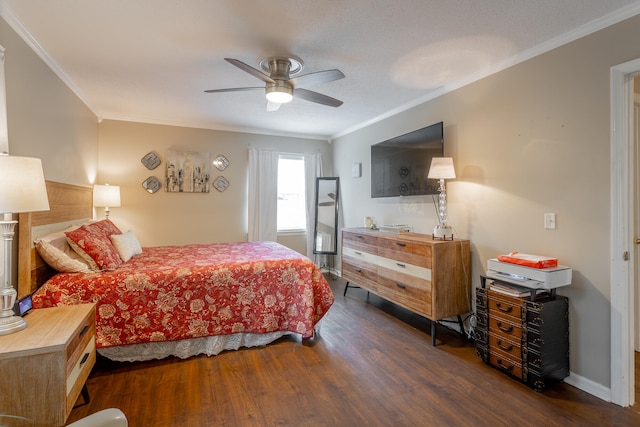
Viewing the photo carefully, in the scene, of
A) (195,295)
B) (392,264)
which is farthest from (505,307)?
(195,295)

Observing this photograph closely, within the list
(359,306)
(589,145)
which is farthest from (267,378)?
(589,145)

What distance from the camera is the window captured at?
531 centimetres

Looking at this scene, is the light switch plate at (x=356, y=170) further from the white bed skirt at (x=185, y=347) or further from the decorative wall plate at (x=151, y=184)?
the decorative wall plate at (x=151, y=184)

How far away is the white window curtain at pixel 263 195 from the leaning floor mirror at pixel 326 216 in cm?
75

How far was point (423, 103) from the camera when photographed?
11.5 feet

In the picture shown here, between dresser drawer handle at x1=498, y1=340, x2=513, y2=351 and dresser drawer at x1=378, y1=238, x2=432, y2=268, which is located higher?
dresser drawer at x1=378, y1=238, x2=432, y2=268

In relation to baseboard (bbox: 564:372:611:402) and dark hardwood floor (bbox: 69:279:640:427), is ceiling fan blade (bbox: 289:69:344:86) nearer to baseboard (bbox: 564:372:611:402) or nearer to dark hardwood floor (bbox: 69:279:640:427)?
dark hardwood floor (bbox: 69:279:640:427)

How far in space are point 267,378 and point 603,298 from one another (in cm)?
236

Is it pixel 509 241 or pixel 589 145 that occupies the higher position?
pixel 589 145

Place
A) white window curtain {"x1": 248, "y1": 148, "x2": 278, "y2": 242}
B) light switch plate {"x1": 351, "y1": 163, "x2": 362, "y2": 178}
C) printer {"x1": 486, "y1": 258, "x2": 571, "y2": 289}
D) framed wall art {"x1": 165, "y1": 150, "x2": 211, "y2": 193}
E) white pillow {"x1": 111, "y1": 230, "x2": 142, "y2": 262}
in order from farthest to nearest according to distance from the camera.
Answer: white window curtain {"x1": 248, "y1": 148, "x2": 278, "y2": 242}
light switch plate {"x1": 351, "y1": 163, "x2": 362, "y2": 178}
framed wall art {"x1": 165, "y1": 150, "x2": 211, "y2": 193}
white pillow {"x1": 111, "y1": 230, "x2": 142, "y2": 262}
printer {"x1": 486, "y1": 258, "x2": 571, "y2": 289}

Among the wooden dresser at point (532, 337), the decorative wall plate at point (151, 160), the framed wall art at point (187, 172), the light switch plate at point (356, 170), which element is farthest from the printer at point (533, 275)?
the decorative wall plate at point (151, 160)

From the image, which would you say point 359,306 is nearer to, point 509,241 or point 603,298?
point 509,241

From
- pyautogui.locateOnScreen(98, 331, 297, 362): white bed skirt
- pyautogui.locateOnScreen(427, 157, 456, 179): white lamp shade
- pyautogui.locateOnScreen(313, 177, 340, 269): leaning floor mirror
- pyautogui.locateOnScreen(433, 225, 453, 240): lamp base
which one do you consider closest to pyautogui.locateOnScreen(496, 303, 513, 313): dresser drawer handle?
pyautogui.locateOnScreen(433, 225, 453, 240): lamp base

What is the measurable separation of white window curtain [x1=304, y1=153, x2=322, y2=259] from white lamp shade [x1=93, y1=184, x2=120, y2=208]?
2.77 m
